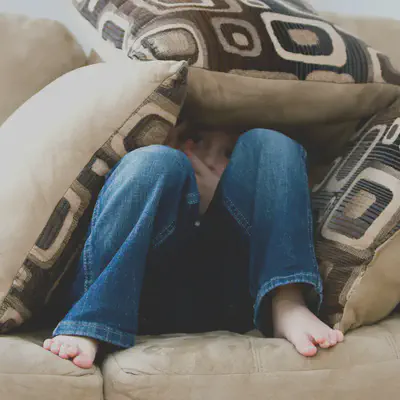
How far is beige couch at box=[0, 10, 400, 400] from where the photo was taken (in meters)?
0.66

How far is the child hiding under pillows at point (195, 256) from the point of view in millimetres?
731

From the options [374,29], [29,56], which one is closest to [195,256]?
[29,56]

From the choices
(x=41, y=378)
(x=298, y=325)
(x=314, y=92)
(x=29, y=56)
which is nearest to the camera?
(x=41, y=378)

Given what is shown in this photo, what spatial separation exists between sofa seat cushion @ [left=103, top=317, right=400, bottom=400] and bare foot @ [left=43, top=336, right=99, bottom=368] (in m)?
0.03

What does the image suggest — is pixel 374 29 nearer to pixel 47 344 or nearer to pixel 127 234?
pixel 127 234

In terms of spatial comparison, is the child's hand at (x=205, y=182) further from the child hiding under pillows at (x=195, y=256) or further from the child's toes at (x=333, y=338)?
the child's toes at (x=333, y=338)

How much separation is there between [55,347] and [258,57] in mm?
539

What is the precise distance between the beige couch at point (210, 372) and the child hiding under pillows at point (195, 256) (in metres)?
0.02

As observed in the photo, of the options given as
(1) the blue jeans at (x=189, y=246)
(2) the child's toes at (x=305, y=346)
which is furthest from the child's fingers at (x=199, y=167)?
(2) the child's toes at (x=305, y=346)

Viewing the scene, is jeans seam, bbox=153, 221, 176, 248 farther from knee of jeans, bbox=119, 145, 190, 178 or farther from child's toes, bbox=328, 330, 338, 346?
child's toes, bbox=328, 330, 338, 346

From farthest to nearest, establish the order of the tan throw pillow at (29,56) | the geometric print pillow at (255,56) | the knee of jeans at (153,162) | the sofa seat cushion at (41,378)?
1. the tan throw pillow at (29,56)
2. the geometric print pillow at (255,56)
3. the knee of jeans at (153,162)
4. the sofa seat cushion at (41,378)

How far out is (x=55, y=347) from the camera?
69 centimetres

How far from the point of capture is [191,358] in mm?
698

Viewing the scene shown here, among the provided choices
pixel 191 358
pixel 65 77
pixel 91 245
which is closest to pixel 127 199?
pixel 91 245
